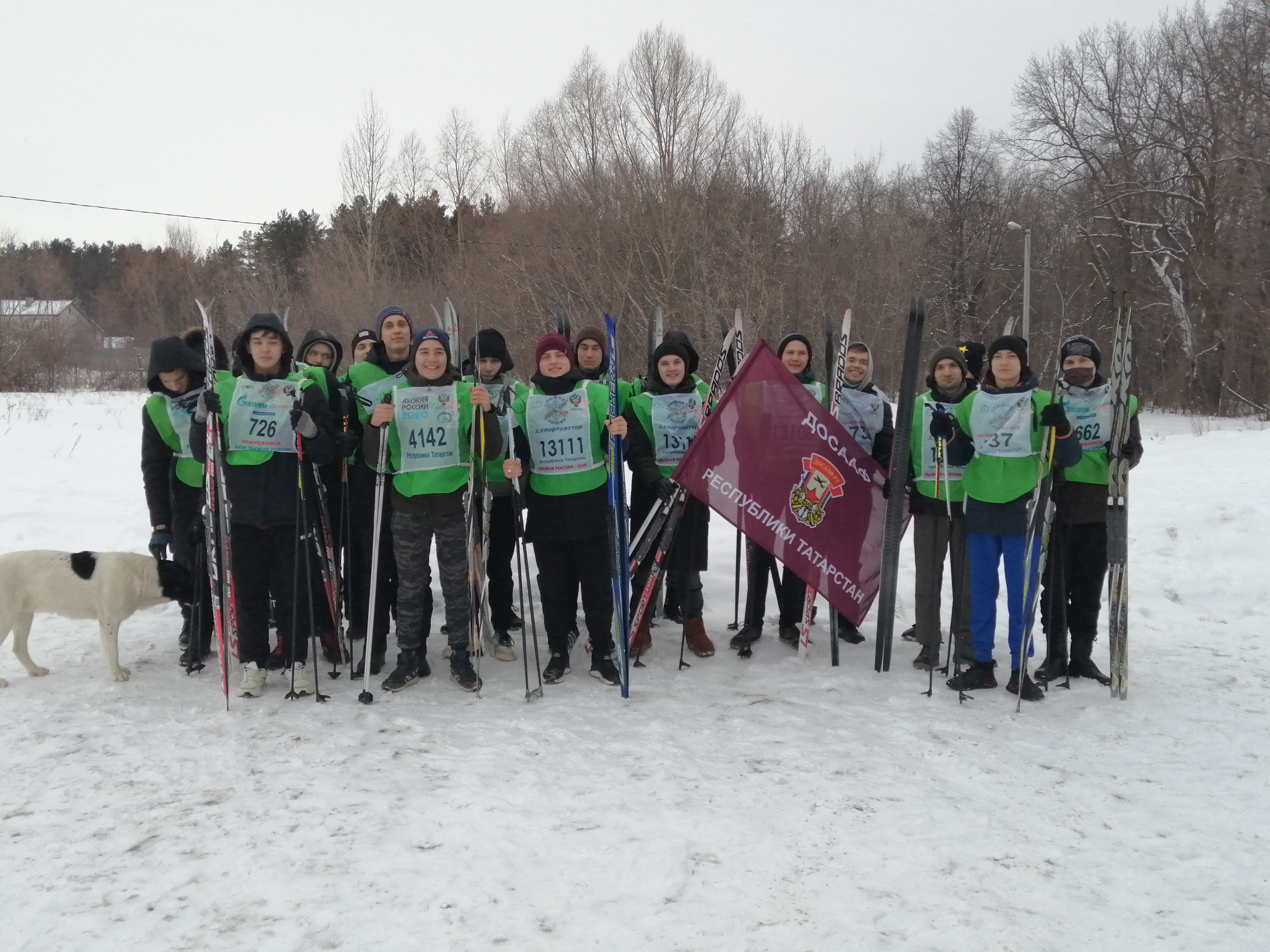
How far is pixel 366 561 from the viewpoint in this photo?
5672 mm

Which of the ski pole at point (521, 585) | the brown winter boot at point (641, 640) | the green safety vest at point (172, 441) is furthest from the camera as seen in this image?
the brown winter boot at point (641, 640)

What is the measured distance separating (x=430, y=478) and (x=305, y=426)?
73 centimetres

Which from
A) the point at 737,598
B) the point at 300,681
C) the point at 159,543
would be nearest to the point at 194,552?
the point at 159,543

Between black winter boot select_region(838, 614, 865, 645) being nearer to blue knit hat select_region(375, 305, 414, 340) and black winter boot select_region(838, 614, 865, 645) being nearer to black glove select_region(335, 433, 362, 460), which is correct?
black glove select_region(335, 433, 362, 460)

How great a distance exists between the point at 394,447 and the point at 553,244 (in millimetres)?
20854

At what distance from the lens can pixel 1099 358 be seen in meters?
5.21

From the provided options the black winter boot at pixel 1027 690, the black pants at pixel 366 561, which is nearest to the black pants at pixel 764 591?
the black winter boot at pixel 1027 690

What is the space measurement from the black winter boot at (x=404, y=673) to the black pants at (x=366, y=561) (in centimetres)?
24

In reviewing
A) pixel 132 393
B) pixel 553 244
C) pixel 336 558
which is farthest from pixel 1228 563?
pixel 132 393

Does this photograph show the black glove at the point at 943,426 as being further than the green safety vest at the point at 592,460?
No

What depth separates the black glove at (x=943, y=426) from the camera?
5.09 metres

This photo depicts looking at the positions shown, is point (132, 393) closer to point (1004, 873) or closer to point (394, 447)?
point (394, 447)

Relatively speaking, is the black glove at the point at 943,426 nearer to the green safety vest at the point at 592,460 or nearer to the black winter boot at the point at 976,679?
the black winter boot at the point at 976,679

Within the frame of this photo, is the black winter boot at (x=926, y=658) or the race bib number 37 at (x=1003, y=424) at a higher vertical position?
the race bib number 37 at (x=1003, y=424)
